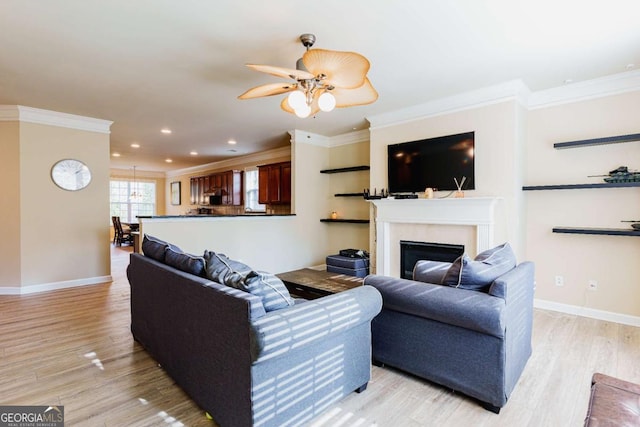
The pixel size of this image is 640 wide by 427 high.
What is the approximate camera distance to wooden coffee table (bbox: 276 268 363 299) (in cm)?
314

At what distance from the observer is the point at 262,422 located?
5.08ft

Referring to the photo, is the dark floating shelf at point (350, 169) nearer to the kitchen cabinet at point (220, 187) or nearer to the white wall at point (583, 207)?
the white wall at point (583, 207)

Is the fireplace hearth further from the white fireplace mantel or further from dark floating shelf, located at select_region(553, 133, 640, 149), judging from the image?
dark floating shelf, located at select_region(553, 133, 640, 149)

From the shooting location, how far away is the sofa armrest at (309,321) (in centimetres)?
146

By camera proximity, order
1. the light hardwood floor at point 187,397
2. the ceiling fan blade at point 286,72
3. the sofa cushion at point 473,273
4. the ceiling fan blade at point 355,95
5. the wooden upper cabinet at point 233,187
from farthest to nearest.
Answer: the wooden upper cabinet at point 233,187
the ceiling fan blade at point 355,95
the ceiling fan blade at point 286,72
the sofa cushion at point 473,273
the light hardwood floor at point 187,397

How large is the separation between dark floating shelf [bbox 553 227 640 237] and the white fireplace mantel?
0.74 meters

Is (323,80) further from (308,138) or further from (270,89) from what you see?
(308,138)

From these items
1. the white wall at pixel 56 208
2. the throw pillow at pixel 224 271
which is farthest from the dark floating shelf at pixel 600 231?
the white wall at pixel 56 208

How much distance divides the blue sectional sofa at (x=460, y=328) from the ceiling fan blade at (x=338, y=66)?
1468mm

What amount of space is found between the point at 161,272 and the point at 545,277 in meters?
4.19

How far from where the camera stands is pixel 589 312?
3.62 meters

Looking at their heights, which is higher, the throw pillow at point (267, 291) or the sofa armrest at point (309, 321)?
the throw pillow at point (267, 291)

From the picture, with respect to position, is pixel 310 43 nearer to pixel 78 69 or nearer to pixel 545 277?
pixel 78 69

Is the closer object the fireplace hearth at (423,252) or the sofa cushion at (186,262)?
the sofa cushion at (186,262)
